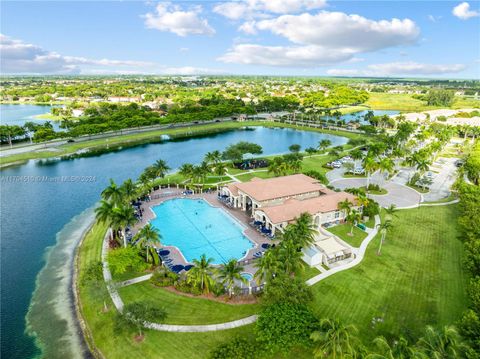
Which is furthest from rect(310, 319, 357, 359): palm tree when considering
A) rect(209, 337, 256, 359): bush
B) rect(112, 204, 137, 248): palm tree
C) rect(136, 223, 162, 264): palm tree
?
rect(112, 204, 137, 248): palm tree

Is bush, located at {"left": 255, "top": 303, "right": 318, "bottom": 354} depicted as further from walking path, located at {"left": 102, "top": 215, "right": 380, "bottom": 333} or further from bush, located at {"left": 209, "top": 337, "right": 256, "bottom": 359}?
walking path, located at {"left": 102, "top": 215, "right": 380, "bottom": 333}

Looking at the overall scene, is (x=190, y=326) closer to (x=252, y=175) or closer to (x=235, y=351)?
(x=235, y=351)

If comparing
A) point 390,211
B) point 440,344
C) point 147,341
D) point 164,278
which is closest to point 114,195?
point 164,278

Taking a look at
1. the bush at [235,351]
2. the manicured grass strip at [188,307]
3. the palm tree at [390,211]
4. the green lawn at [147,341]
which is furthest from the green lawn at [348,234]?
the bush at [235,351]

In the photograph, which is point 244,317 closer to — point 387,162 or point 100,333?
point 100,333

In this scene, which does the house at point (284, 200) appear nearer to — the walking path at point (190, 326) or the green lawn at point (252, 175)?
the walking path at point (190, 326)

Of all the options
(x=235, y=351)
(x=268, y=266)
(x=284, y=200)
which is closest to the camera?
(x=235, y=351)

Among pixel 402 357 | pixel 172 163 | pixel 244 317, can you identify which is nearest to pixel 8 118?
pixel 172 163
